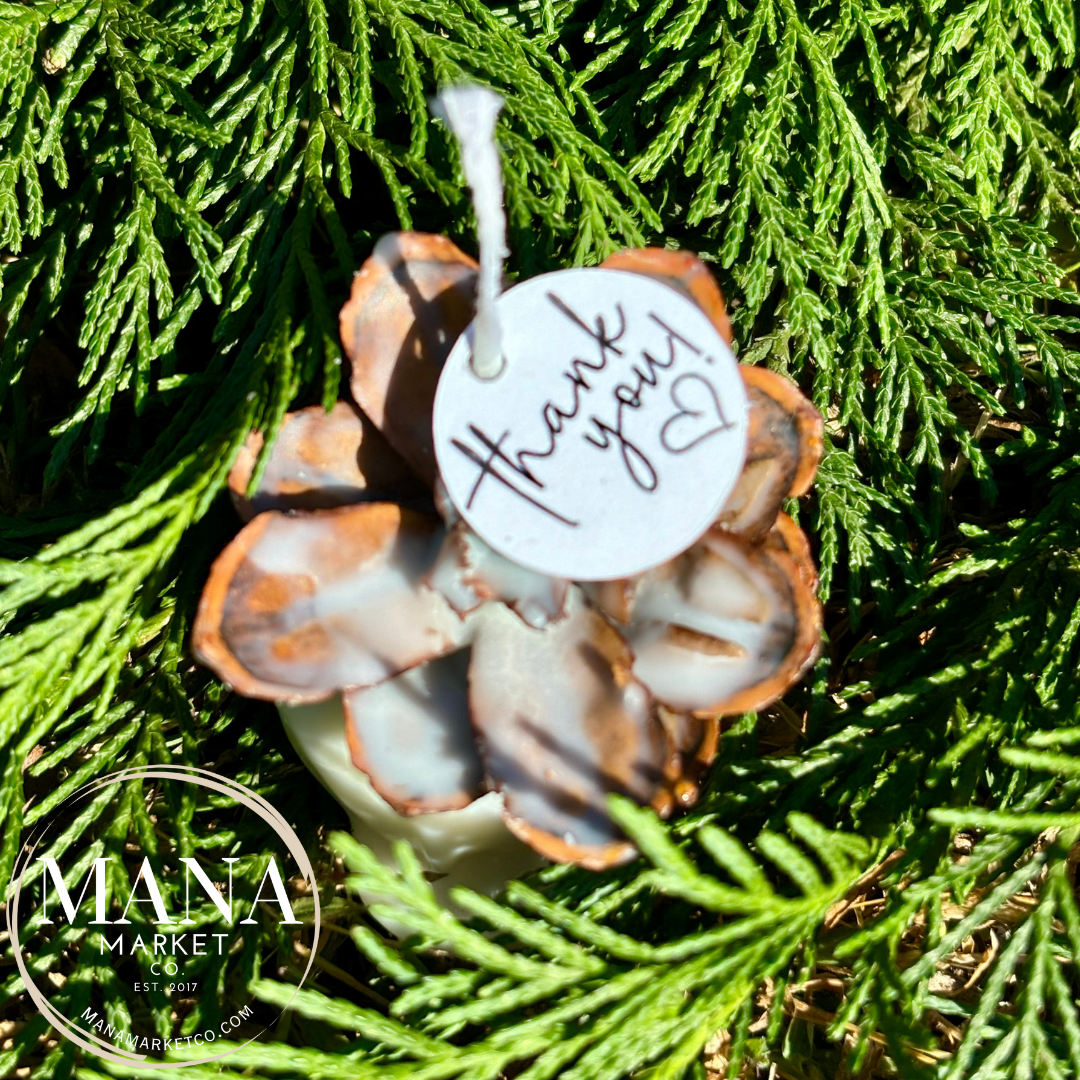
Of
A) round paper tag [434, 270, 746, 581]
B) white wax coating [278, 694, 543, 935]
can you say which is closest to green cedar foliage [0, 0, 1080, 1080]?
white wax coating [278, 694, 543, 935]

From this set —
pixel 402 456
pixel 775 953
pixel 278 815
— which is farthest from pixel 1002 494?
pixel 278 815

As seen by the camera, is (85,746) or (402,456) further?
(85,746)

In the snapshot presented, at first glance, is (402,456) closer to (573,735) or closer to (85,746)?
(573,735)

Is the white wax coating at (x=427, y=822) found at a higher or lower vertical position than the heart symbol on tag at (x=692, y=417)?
lower

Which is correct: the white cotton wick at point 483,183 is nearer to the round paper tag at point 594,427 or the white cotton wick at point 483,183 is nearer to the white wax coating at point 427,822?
the round paper tag at point 594,427

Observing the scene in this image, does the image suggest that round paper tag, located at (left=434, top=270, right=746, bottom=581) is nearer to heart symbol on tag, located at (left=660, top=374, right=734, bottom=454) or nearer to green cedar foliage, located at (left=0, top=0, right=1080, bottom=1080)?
heart symbol on tag, located at (left=660, top=374, right=734, bottom=454)

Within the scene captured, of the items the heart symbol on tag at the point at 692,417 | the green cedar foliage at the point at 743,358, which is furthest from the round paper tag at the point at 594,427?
the green cedar foliage at the point at 743,358

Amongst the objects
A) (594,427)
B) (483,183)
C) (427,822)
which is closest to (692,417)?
(594,427)
